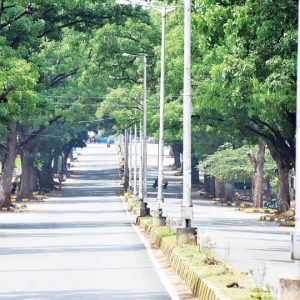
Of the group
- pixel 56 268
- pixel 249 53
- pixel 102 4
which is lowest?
pixel 56 268

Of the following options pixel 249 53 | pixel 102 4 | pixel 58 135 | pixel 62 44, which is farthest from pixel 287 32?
pixel 58 135

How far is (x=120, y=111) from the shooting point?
8800 centimetres

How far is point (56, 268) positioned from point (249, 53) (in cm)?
769

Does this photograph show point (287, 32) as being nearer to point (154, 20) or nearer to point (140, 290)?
point (140, 290)

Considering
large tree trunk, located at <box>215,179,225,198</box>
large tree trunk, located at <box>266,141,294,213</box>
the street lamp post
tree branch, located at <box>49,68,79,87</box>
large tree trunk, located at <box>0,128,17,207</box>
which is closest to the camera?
the street lamp post

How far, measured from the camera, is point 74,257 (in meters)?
34.4

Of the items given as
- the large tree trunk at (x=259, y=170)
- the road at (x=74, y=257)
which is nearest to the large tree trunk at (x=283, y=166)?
the road at (x=74, y=257)

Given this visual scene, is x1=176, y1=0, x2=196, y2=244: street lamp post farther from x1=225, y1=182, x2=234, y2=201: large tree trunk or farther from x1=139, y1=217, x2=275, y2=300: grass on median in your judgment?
x1=225, y1=182, x2=234, y2=201: large tree trunk

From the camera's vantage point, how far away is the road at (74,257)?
23.6 metres

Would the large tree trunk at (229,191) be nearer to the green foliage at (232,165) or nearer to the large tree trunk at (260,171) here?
the green foliage at (232,165)

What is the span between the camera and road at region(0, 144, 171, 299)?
77.5ft

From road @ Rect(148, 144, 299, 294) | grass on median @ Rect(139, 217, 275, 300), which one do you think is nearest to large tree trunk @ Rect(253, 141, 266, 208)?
road @ Rect(148, 144, 299, 294)

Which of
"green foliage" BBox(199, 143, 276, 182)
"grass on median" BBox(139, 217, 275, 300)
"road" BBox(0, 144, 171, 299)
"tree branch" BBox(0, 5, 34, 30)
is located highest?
"tree branch" BBox(0, 5, 34, 30)

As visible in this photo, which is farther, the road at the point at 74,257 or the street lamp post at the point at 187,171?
the street lamp post at the point at 187,171
